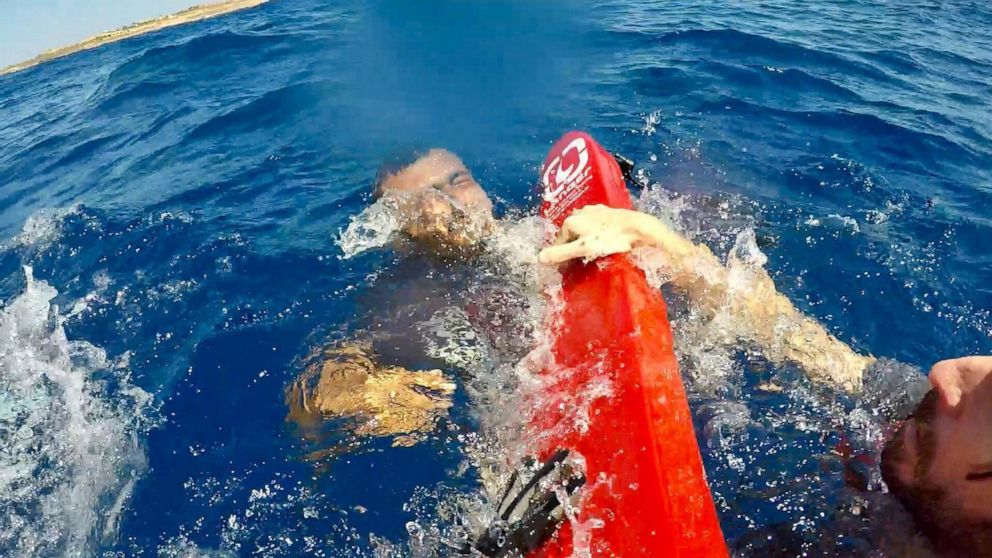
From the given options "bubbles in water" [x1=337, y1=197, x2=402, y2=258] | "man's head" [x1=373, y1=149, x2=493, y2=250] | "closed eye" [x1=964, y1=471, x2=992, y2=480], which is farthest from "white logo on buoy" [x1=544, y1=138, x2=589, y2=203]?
"closed eye" [x1=964, y1=471, x2=992, y2=480]

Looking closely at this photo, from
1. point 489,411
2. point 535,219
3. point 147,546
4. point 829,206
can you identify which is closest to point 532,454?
point 489,411

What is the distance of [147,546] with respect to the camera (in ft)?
10.6

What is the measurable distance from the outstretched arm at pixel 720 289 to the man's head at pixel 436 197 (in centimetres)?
146

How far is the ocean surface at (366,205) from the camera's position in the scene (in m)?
3.36

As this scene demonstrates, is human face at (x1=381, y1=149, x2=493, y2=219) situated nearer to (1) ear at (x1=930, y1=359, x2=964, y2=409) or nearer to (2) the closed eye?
(1) ear at (x1=930, y1=359, x2=964, y2=409)

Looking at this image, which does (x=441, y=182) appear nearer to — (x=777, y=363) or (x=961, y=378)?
(x=777, y=363)

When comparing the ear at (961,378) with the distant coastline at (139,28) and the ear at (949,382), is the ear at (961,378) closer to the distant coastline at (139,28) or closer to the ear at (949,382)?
the ear at (949,382)

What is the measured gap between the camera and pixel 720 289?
4012mm

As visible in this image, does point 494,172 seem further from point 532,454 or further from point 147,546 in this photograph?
point 147,546

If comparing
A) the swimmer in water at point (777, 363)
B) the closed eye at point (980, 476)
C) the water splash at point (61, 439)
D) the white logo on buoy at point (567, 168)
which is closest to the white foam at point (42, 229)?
the water splash at point (61, 439)

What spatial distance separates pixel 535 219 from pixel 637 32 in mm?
7245

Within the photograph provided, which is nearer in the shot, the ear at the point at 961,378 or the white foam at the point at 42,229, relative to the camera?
the ear at the point at 961,378

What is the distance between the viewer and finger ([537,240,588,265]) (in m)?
3.41

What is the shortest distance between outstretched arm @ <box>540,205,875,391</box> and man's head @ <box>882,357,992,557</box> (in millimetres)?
1086
